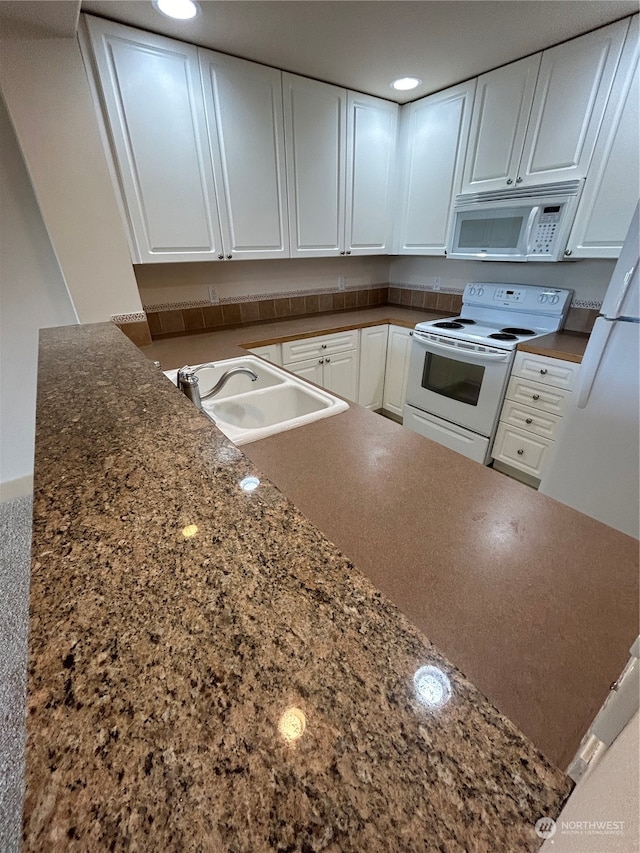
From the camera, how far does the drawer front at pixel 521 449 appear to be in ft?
6.89

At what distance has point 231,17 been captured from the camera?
5.07 ft

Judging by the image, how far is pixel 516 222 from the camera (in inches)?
83.3

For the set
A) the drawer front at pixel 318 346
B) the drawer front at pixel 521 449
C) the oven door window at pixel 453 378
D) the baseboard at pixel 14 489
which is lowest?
the baseboard at pixel 14 489

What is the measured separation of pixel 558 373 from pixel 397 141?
2127mm

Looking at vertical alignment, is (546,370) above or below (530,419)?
above

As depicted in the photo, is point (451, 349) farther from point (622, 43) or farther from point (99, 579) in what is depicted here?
point (99, 579)

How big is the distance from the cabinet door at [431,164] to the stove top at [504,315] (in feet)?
1.57

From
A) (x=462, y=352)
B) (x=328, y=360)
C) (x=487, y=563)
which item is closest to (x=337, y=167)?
(x=328, y=360)

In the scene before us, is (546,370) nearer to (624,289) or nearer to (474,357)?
(474,357)

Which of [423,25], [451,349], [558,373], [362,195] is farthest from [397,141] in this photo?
[558,373]

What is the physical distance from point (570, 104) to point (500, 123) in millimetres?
366

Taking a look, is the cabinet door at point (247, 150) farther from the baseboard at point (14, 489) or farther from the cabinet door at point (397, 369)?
the baseboard at point (14, 489)

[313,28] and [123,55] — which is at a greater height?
[313,28]

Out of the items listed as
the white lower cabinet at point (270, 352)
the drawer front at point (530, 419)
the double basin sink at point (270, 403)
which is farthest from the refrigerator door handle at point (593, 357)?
the white lower cabinet at point (270, 352)
